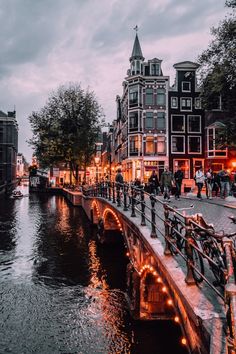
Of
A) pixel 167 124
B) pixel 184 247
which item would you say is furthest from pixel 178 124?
pixel 184 247

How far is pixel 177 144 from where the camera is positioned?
44312 mm

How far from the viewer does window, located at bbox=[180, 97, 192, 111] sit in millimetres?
44037

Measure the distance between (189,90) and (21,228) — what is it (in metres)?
29.2

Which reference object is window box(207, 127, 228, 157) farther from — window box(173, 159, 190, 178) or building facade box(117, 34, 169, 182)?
building facade box(117, 34, 169, 182)

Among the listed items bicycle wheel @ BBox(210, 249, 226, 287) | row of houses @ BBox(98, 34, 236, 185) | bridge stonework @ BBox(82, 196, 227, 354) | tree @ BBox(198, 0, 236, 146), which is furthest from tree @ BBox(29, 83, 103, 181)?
bicycle wheel @ BBox(210, 249, 226, 287)

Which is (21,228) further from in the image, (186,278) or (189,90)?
(189,90)

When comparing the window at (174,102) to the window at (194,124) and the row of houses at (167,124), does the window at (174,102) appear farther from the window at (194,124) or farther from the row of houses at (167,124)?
the window at (194,124)

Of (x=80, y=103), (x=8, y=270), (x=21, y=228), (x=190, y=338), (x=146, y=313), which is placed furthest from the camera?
(x=80, y=103)

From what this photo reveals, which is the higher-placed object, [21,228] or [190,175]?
[190,175]

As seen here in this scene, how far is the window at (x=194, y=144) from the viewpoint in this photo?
44.0 m

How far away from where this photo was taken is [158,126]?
44.4 meters

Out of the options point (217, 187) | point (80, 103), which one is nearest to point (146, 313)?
point (217, 187)

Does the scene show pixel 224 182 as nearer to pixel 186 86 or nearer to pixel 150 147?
pixel 150 147

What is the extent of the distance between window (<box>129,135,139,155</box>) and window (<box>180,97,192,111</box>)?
7.35 meters
